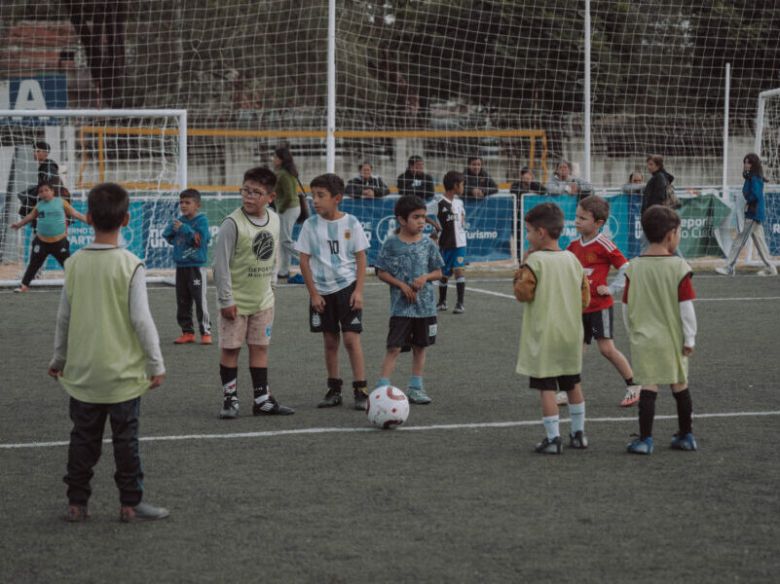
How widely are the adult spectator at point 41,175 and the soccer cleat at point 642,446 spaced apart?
464 inches

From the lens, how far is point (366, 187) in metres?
19.7

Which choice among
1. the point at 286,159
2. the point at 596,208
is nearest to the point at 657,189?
the point at 286,159

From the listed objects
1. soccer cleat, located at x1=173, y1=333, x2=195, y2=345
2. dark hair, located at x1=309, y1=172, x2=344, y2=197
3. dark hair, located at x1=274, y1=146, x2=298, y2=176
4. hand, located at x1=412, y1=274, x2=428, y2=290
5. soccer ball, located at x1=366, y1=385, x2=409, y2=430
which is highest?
dark hair, located at x1=274, y1=146, x2=298, y2=176

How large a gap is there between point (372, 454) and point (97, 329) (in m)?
2.01

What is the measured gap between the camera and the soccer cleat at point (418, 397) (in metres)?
8.34

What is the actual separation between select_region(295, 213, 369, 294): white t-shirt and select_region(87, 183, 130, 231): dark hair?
9.33 ft

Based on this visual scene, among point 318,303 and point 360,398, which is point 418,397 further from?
point 318,303

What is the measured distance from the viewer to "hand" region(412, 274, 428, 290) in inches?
318

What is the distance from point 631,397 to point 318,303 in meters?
2.27

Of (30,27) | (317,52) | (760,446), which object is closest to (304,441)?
(760,446)

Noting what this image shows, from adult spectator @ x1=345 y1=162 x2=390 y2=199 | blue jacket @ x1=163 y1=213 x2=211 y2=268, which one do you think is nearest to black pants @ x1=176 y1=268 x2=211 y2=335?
blue jacket @ x1=163 y1=213 x2=211 y2=268

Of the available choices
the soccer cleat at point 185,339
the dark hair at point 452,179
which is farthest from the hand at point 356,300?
the dark hair at point 452,179

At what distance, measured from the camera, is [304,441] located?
7.10 metres

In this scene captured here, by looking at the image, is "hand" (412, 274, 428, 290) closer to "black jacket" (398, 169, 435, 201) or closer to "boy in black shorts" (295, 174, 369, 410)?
"boy in black shorts" (295, 174, 369, 410)
